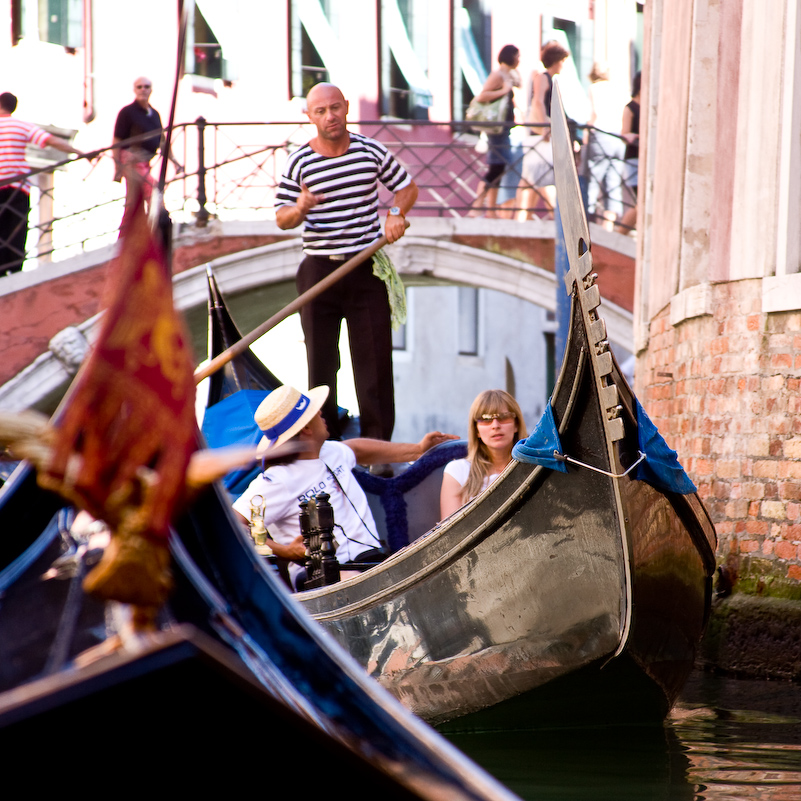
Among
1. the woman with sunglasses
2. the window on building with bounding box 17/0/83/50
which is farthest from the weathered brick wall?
the window on building with bounding box 17/0/83/50

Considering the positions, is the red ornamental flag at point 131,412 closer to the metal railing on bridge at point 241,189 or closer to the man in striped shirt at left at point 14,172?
the man in striped shirt at left at point 14,172

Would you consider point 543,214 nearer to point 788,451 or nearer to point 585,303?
point 788,451

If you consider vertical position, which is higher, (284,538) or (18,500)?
(18,500)

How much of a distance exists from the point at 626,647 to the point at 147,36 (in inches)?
270

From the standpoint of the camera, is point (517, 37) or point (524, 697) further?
point (517, 37)

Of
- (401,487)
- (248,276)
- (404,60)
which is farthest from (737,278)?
(404,60)

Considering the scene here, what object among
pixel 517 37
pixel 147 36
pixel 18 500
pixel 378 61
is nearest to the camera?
pixel 18 500

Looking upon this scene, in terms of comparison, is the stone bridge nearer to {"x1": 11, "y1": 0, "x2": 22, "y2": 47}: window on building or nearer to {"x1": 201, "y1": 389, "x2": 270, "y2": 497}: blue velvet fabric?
{"x1": 11, "y1": 0, "x2": 22, "y2": 47}: window on building

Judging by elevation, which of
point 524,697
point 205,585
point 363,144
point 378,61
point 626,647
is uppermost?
point 378,61

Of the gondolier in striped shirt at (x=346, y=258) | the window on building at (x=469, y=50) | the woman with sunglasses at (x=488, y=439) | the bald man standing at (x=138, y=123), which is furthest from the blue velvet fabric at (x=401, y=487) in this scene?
the window on building at (x=469, y=50)

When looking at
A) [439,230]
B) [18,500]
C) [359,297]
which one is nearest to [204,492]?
[18,500]

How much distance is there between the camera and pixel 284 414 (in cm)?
311

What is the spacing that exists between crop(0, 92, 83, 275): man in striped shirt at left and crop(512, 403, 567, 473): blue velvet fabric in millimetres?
3879

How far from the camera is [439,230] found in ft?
21.8
